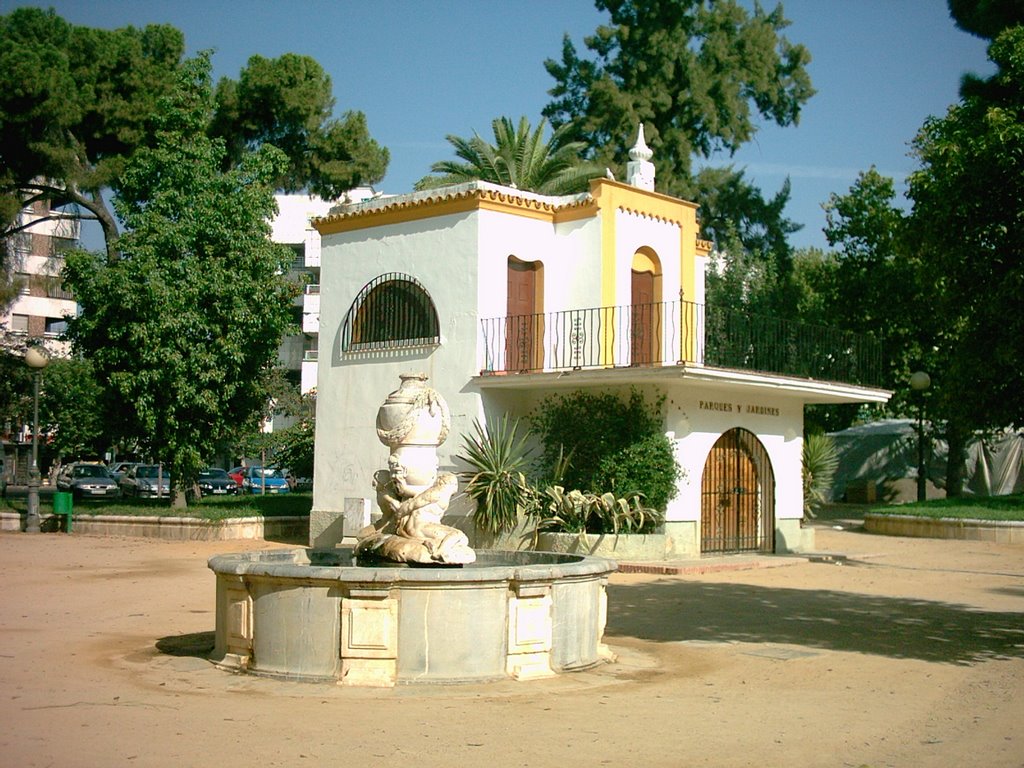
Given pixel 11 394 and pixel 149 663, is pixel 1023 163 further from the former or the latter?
Result: pixel 11 394

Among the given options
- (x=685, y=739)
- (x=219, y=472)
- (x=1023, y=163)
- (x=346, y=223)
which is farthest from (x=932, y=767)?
(x=219, y=472)

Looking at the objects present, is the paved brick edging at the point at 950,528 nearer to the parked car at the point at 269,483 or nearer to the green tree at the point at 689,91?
the green tree at the point at 689,91

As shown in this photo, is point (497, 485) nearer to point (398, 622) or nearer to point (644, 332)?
point (644, 332)

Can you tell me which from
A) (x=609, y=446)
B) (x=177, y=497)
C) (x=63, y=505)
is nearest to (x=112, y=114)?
(x=177, y=497)

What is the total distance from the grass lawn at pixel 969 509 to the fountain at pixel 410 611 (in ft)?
59.4

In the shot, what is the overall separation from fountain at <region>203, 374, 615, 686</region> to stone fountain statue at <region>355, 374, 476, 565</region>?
12mm

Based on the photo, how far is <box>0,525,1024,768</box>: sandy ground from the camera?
711 centimetres

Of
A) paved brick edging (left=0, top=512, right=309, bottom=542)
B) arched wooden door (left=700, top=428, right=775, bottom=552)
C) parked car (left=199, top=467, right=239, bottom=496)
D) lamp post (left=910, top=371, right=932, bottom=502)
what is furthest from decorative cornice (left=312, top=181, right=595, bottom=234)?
parked car (left=199, top=467, right=239, bottom=496)

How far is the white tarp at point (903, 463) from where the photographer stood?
128 ft

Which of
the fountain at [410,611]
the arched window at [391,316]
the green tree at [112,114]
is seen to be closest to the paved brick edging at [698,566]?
the arched window at [391,316]

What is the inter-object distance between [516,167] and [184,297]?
13.4 meters

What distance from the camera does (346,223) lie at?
2319 centimetres

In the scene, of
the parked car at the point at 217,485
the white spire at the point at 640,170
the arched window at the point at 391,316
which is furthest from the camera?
the parked car at the point at 217,485

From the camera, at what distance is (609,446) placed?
2038 centimetres
